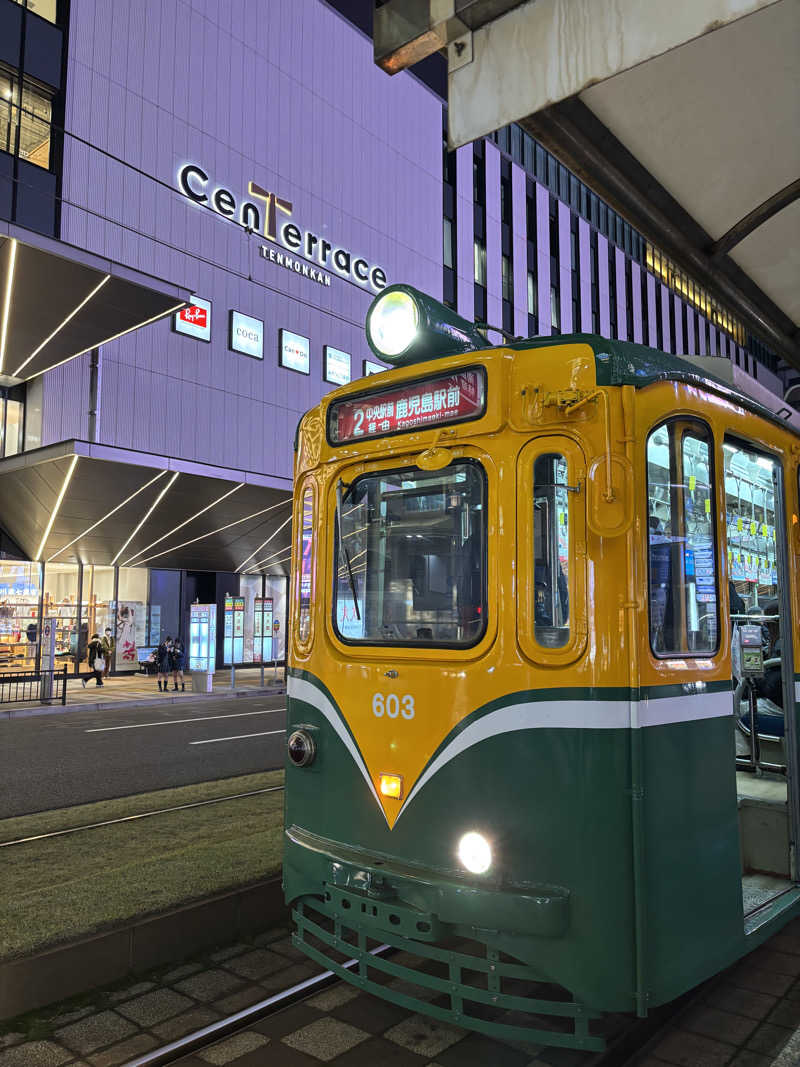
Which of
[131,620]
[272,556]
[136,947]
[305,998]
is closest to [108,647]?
[131,620]

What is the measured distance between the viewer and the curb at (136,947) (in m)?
3.77

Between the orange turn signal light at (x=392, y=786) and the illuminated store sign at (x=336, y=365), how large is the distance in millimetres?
22706

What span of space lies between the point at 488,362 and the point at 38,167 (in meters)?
18.6

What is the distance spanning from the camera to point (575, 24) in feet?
7.34

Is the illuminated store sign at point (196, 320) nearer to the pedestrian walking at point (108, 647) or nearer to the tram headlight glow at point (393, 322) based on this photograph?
the pedestrian walking at point (108, 647)

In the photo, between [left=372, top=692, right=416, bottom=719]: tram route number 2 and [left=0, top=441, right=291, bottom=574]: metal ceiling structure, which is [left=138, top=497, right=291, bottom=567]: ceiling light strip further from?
[left=372, top=692, right=416, bottom=719]: tram route number 2

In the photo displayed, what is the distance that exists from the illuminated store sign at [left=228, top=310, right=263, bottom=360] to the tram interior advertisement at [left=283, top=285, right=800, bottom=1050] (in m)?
19.7

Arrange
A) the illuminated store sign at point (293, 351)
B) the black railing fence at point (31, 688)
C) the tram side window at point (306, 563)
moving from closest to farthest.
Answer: the tram side window at point (306, 563), the black railing fence at point (31, 688), the illuminated store sign at point (293, 351)

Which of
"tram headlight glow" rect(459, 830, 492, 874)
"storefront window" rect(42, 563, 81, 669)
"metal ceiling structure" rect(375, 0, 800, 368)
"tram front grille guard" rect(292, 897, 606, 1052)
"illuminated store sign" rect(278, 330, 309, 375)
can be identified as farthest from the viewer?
"illuminated store sign" rect(278, 330, 309, 375)

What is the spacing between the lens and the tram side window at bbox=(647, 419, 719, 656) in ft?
11.2

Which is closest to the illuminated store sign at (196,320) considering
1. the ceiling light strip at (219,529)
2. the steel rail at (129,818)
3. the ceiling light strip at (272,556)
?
the ceiling light strip at (219,529)

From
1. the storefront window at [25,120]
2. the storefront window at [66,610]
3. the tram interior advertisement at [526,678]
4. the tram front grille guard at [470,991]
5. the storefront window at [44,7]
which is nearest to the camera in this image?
the tram front grille guard at [470,991]

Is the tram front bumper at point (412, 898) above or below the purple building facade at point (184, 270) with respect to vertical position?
below

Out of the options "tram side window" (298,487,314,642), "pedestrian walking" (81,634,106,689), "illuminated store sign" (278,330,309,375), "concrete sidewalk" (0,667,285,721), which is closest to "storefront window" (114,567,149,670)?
"concrete sidewalk" (0,667,285,721)
